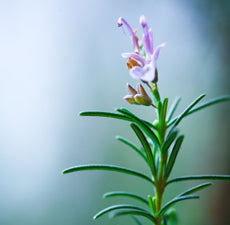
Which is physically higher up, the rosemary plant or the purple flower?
the purple flower

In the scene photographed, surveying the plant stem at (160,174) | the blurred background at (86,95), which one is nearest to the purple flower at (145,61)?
the plant stem at (160,174)

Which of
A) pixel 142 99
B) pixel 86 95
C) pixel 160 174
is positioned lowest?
pixel 160 174

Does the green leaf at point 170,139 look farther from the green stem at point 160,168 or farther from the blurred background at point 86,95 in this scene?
the blurred background at point 86,95

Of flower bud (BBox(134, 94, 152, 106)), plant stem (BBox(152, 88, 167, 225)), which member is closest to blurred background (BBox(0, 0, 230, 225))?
plant stem (BBox(152, 88, 167, 225))

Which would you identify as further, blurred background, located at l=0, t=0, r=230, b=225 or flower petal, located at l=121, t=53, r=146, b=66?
blurred background, located at l=0, t=0, r=230, b=225

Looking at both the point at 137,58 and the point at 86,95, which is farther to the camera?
the point at 86,95

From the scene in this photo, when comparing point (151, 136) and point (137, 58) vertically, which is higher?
point (137, 58)

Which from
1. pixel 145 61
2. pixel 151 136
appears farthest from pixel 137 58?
pixel 151 136

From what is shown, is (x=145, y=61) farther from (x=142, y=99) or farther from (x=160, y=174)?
(x=160, y=174)

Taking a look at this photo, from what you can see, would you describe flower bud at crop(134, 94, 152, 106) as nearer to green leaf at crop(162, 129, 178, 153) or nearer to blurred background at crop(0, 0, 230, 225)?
green leaf at crop(162, 129, 178, 153)

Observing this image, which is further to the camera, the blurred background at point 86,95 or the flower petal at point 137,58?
the blurred background at point 86,95
